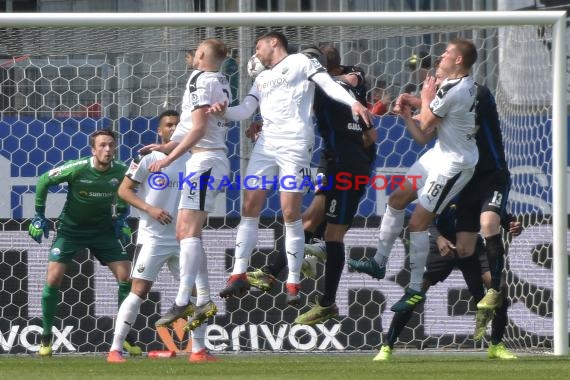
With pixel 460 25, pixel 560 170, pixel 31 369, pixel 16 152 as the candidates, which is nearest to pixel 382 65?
pixel 460 25

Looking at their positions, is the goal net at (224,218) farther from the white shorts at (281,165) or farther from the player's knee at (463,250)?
the white shorts at (281,165)

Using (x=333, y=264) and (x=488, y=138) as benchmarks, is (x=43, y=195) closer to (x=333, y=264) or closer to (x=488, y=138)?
(x=333, y=264)

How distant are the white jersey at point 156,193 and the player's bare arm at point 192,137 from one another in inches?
37.8

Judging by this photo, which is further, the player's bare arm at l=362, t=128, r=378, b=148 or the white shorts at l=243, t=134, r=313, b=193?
the player's bare arm at l=362, t=128, r=378, b=148

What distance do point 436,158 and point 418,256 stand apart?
2.41 feet

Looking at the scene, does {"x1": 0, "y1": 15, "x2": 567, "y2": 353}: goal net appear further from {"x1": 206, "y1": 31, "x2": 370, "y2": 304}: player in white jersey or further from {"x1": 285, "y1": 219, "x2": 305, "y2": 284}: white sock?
{"x1": 285, "y1": 219, "x2": 305, "y2": 284}: white sock

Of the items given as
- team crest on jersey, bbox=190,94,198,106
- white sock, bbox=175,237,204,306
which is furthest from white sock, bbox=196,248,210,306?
team crest on jersey, bbox=190,94,198,106

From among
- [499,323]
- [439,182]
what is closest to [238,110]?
[439,182]

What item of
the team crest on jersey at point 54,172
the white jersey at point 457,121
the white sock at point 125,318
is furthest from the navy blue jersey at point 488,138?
the team crest on jersey at point 54,172

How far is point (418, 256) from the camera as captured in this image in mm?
10289

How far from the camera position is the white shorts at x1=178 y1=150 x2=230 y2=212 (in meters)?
9.93

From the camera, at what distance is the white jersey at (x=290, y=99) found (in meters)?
9.93

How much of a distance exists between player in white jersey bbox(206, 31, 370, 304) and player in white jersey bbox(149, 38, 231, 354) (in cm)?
13

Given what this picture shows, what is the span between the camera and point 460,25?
10.6 metres
